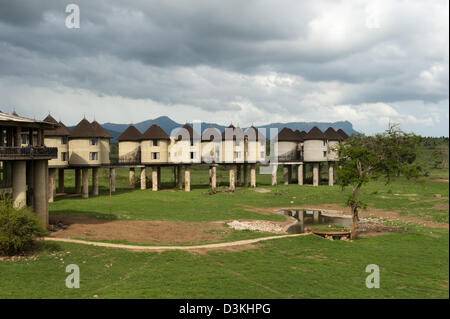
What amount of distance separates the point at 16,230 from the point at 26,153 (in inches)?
317

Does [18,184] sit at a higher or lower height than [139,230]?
higher

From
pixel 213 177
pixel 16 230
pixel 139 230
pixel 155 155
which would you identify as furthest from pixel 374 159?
pixel 155 155

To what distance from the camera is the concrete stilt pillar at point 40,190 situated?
29266 mm

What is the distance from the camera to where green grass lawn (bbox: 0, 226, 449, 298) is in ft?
53.9

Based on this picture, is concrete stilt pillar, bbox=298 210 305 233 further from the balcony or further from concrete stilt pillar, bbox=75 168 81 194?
concrete stilt pillar, bbox=75 168 81 194

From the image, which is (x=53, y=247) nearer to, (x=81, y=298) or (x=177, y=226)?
(x=81, y=298)

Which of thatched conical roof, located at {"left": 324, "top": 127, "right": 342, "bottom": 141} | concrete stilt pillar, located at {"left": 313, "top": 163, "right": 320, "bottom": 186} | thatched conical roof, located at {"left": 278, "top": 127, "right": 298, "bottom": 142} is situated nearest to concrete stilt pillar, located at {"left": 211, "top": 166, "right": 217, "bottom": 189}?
thatched conical roof, located at {"left": 278, "top": 127, "right": 298, "bottom": 142}

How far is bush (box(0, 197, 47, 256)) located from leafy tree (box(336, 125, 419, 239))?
23.5 metres

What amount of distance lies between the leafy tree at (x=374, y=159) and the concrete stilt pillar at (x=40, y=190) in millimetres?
24807

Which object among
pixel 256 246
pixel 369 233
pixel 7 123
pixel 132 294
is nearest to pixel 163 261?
pixel 132 294

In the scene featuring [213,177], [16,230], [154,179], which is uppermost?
[213,177]

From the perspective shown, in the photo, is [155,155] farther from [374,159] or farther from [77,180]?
[374,159]

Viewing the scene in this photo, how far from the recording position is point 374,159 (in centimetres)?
2950

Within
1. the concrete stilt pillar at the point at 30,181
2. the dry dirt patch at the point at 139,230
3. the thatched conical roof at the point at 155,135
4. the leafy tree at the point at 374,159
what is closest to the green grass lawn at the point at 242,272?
the dry dirt patch at the point at 139,230
